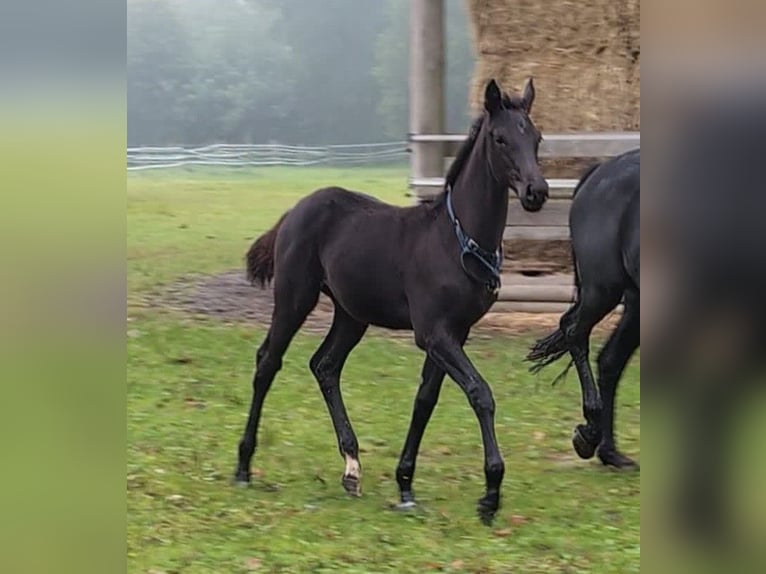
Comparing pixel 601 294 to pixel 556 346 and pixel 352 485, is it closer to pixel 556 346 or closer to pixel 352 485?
pixel 556 346

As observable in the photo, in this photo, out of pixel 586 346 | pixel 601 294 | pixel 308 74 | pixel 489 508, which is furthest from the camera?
pixel 308 74

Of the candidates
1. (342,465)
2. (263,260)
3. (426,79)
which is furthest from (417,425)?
(426,79)

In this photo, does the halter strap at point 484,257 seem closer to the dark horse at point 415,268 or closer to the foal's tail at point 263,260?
the dark horse at point 415,268

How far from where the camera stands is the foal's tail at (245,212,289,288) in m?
5.60

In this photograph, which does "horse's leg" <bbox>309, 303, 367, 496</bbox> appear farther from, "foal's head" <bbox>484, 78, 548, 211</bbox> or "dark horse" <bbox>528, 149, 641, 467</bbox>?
"foal's head" <bbox>484, 78, 548, 211</bbox>

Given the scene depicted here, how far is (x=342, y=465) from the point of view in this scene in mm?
5797

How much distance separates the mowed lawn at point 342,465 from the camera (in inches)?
175

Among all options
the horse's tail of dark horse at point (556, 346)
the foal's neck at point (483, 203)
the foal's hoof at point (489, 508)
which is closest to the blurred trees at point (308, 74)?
the horse's tail of dark horse at point (556, 346)

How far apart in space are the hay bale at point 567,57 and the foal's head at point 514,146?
462 cm

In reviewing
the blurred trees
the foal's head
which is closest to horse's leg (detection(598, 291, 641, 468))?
the foal's head

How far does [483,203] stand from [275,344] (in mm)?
1336
